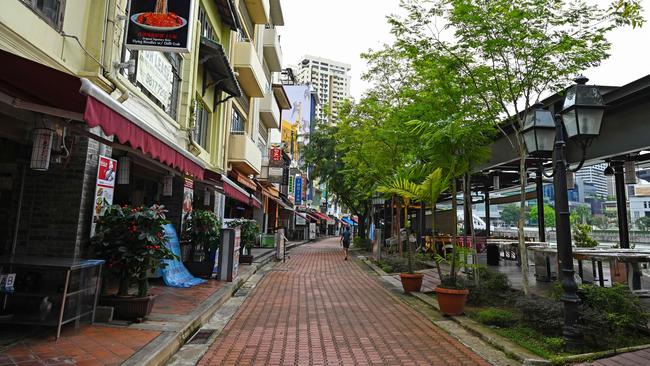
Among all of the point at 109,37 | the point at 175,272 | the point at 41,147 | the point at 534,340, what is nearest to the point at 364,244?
the point at 175,272

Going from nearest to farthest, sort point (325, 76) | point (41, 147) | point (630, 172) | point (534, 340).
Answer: point (41, 147) → point (534, 340) → point (630, 172) → point (325, 76)

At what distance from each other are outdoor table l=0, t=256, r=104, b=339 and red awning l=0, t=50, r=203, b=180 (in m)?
2.06

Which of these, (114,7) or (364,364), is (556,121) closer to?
(364,364)

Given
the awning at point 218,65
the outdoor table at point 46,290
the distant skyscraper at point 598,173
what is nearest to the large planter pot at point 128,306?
the outdoor table at point 46,290

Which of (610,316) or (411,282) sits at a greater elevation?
(610,316)

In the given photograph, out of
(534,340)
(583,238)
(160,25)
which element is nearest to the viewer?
(534,340)

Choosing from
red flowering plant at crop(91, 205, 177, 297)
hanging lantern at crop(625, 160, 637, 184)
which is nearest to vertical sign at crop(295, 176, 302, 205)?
hanging lantern at crop(625, 160, 637, 184)

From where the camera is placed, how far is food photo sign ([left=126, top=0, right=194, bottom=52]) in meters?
7.29

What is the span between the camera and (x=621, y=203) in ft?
38.0

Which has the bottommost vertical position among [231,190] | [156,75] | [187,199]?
[187,199]

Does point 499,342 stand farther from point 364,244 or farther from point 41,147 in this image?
point 364,244

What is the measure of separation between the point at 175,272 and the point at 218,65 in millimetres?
7353

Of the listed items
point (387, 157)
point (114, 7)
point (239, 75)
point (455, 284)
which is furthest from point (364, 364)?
point (239, 75)

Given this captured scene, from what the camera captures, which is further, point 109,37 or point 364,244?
point 364,244
